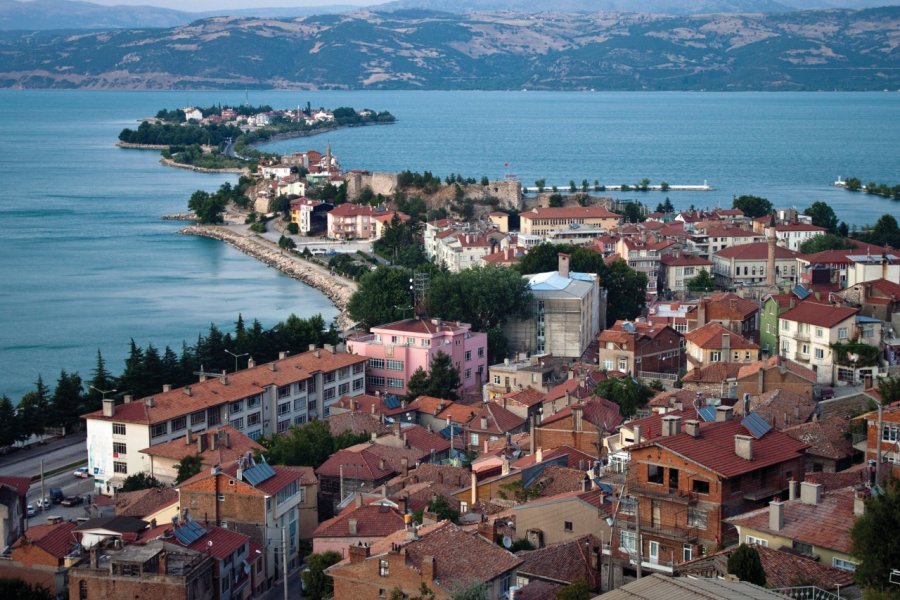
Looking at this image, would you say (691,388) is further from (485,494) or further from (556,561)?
(556,561)

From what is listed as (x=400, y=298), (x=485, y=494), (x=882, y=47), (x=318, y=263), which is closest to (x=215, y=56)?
(x=882, y=47)

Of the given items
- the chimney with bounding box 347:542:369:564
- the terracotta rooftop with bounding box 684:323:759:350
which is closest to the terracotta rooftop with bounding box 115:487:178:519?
the chimney with bounding box 347:542:369:564

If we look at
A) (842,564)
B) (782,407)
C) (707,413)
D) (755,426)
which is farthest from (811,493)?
(782,407)

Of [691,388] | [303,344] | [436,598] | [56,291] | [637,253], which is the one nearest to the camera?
[436,598]

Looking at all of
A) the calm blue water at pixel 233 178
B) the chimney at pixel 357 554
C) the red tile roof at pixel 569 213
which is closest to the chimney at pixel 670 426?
the chimney at pixel 357 554

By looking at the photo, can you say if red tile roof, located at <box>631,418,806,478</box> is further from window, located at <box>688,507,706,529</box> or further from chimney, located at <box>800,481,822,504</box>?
chimney, located at <box>800,481,822,504</box>

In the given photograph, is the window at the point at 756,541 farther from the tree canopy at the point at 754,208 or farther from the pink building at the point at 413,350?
the tree canopy at the point at 754,208
